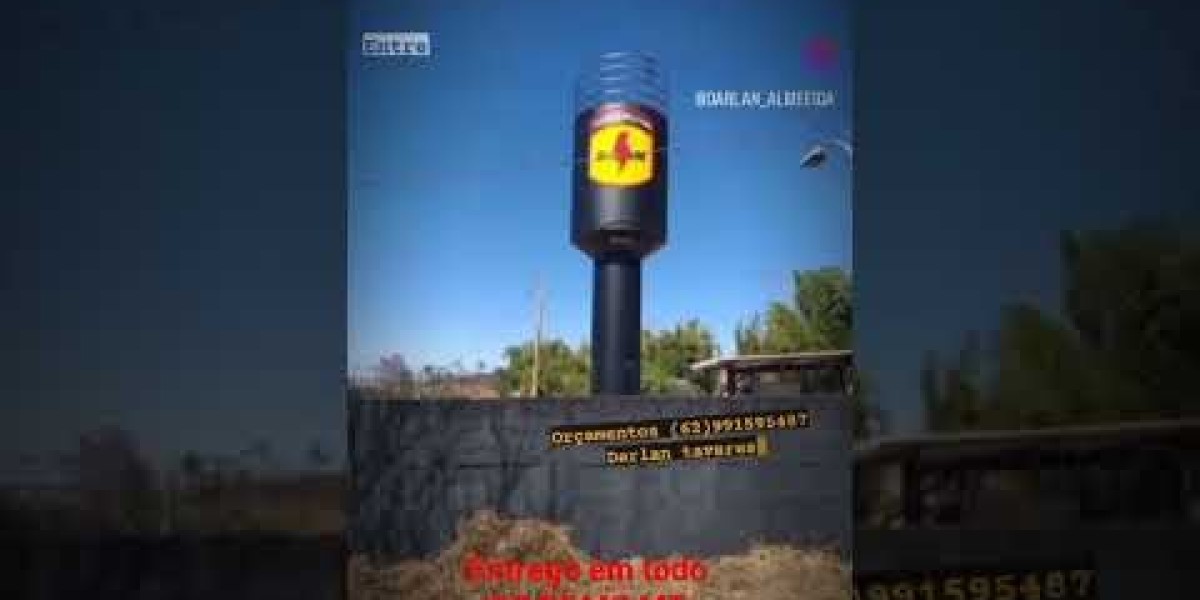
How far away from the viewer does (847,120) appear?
2.07m

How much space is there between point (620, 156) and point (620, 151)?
0.04 feet

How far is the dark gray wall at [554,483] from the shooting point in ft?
6.64

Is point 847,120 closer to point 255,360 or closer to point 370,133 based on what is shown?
point 370,133

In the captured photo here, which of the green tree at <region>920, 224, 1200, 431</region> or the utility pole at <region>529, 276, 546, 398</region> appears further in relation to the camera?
the green tree at <region>920, 224, 1200, 431</region>

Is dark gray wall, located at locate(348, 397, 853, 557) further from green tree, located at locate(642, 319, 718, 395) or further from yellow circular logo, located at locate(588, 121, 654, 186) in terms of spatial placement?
yellow circular logo, located at locate(588, 121, 654, 186)

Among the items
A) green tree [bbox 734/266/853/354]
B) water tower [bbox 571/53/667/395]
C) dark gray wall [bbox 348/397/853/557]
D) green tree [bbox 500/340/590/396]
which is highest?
water tower [bbox 571/53/667/395]

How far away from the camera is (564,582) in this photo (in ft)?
6.68

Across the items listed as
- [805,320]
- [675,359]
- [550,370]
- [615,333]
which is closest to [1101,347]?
[805,320]

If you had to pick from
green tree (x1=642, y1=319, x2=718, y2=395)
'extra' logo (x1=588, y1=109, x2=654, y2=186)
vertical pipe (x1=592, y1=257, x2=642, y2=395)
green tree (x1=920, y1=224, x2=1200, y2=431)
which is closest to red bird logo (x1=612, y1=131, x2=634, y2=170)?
'extra' logo (x1=588, y1=109, x2=654, y2=186)

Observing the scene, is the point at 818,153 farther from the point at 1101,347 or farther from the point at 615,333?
the point at 1101,347

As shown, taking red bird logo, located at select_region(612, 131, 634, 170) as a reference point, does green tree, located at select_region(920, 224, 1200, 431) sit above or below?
below

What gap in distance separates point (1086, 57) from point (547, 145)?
4.45ft

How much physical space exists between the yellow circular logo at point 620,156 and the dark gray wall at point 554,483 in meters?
0.49

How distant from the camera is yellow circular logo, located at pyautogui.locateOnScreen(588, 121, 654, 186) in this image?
2.03 m
